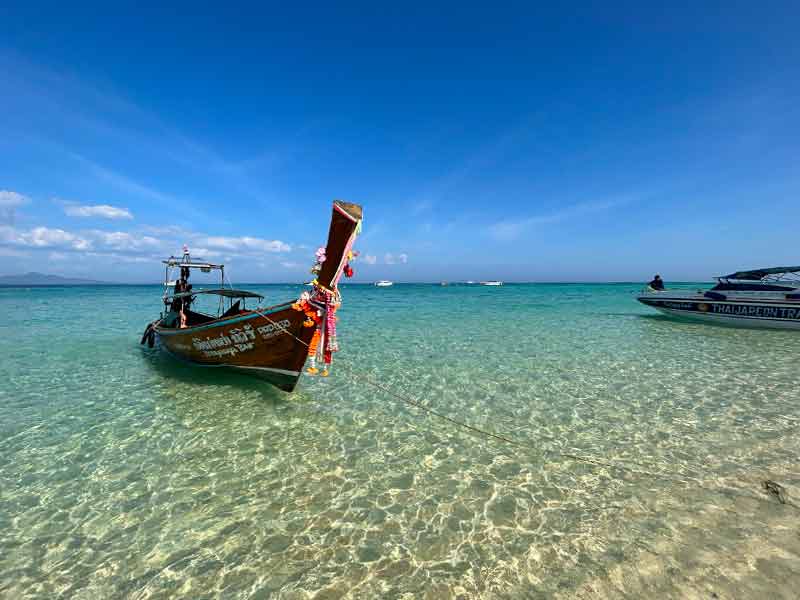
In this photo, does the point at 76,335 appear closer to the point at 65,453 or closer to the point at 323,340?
the point at 65,453

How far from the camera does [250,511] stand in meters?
4.97

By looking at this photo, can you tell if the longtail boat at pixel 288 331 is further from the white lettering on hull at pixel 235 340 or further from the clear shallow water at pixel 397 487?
the clear shallow water at pixel 397 487

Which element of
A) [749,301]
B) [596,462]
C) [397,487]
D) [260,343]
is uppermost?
[749,301]

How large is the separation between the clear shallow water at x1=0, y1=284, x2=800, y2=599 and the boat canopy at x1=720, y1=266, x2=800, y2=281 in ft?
48.5

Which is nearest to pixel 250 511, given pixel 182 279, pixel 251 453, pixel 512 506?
pixel 251 453

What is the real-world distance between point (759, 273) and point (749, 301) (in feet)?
10.6

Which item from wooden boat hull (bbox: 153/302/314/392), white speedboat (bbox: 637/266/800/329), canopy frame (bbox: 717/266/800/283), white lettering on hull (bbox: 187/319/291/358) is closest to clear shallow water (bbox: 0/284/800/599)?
wooden boat hull (bbox: 153/302/314/392)

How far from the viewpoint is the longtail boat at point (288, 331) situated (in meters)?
7.39

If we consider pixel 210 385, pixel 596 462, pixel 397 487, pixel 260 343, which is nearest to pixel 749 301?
pixel 596 462

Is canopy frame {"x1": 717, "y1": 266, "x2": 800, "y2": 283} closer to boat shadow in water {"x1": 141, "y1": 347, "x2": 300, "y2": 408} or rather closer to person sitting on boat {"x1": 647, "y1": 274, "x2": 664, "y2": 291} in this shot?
person sitting on boat {"x1": 647, "y1": 274, "x2": 664, "y2": 291}

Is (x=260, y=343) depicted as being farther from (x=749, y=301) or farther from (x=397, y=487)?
(x=749, y=301)

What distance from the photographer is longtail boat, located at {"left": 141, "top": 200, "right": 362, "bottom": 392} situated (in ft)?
24.3

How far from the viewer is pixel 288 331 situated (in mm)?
8789

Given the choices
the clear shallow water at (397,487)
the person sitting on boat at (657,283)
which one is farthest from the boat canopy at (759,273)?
the clear shallow water at (397,487)
